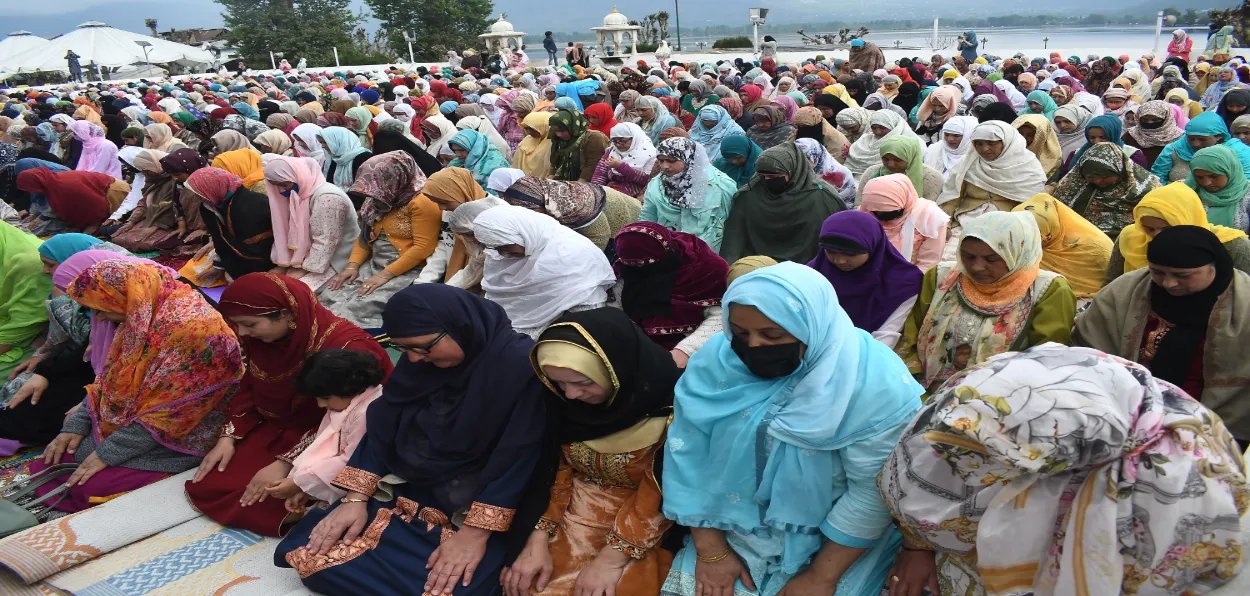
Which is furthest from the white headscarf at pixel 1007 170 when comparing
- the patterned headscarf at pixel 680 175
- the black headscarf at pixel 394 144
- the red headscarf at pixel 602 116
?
the black headscarf at pixel 394 144

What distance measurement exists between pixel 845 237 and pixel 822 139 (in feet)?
12.4

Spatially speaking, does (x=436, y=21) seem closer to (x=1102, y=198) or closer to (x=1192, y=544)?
(x=1102, y=198)

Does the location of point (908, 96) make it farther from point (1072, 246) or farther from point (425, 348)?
point (425, 348)

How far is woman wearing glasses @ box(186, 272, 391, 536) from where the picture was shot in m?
2.58

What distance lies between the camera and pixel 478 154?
6.19 metres

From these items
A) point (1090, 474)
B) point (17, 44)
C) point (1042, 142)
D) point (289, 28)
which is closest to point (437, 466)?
point (1090, 474)

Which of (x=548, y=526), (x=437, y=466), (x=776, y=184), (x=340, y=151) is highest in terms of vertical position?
(x=340, y=151)

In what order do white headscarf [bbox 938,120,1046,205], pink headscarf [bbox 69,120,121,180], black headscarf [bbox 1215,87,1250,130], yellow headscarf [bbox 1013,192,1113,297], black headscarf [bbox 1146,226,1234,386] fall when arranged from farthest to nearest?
pink headscarf [bbox 69,120,121,180]
black headscarf [bbox 1215,87,1250,130]
white headscarf [bbox 938,120,1046,205]
yellow headscarf [bbox 1013,192,1113,297]
black headscarf [bbox 1146,226,1234,386]

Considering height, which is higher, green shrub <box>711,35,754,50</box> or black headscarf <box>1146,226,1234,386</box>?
green shrub <box>711,35,754,50</box>

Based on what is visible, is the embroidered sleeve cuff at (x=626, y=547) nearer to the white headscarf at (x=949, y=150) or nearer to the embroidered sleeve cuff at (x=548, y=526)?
the embroidered sleeve cuff at (x=548, y=526)

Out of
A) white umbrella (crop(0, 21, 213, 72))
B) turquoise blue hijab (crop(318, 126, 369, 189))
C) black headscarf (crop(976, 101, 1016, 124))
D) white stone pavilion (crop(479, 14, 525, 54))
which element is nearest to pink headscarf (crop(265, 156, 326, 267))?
turquoise blue hijab (crop(318, 126, 369, 189))

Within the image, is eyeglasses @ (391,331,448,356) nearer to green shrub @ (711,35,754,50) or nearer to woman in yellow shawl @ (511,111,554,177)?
woman in yellow shawl @ (511,111,554,177)

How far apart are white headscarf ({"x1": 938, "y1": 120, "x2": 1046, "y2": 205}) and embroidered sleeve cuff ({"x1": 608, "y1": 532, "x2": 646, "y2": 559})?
11.2ft

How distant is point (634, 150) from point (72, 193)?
5.00m
